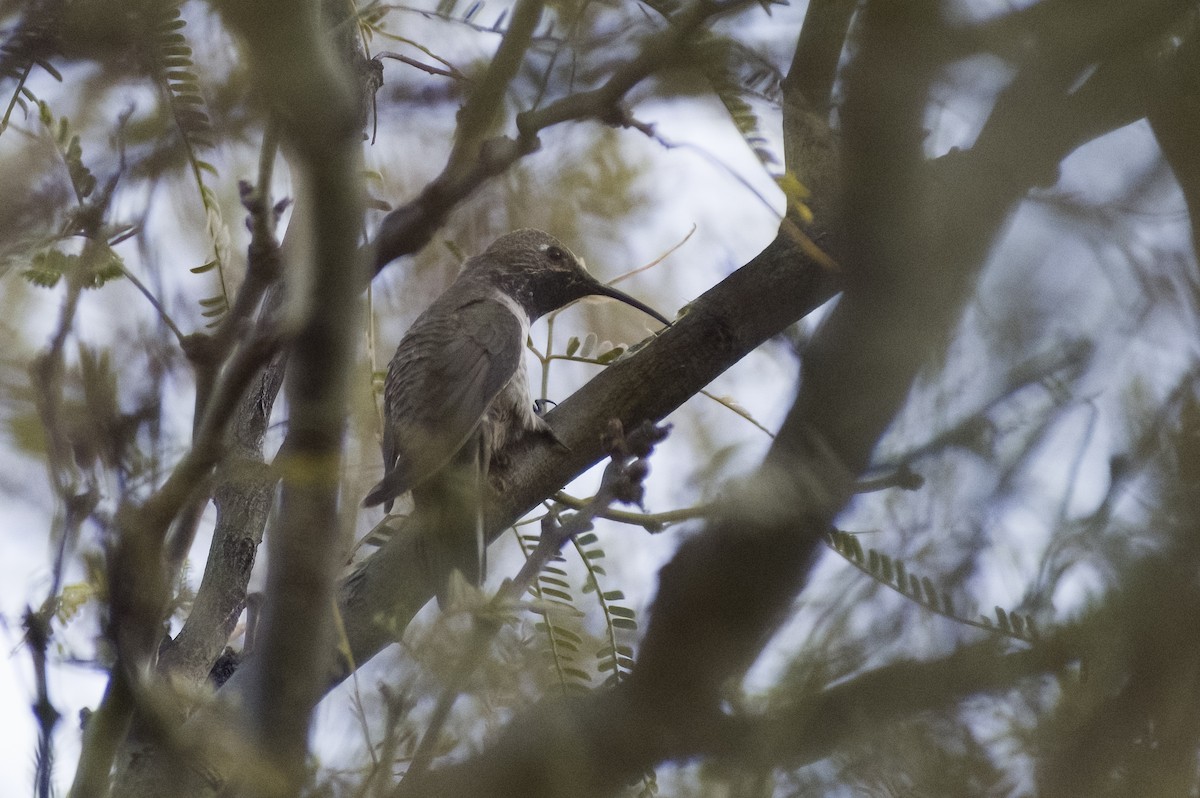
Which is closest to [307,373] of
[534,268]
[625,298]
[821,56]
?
[821,56]

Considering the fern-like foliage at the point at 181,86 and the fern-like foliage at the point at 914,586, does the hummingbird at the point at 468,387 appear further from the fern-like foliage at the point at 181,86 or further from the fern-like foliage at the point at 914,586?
the fern-like foliage at the point at 914,586

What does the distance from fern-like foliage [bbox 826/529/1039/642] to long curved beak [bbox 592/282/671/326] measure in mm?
2033

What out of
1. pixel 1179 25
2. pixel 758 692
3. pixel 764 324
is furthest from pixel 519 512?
pixel 1179 25

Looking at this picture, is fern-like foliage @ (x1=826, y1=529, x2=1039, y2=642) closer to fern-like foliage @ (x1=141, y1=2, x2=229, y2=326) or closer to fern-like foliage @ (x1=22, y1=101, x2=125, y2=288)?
fern-like foliage @ (x1=141, y1=2, x2=229, y2=326)

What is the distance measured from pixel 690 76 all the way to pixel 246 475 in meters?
1.50

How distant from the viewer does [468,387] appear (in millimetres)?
4539

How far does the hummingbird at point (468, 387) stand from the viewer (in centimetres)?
374

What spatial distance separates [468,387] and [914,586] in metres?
2.33

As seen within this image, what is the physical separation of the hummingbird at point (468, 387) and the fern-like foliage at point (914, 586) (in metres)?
1.22

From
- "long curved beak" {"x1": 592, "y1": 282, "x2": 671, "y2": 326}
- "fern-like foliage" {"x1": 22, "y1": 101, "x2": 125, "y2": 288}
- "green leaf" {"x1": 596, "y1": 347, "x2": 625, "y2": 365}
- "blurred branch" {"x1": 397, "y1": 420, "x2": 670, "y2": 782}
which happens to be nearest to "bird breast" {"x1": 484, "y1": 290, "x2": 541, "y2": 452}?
"green leaf" {"x1": 596, "y1": 347, "x2": 625, "y2": 365}

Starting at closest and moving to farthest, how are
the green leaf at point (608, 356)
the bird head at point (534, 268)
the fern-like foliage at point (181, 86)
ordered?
the fern-like foliage at point (181, 86), the green leaf at point (608, 356), the bird head at point (534, 268)

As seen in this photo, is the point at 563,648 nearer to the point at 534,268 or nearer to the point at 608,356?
the point at 608,356

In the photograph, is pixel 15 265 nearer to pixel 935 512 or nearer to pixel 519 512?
pixel 519 512

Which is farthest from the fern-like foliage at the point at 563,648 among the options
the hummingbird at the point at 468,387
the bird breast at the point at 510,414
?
the bird breast at the point at 510,414
